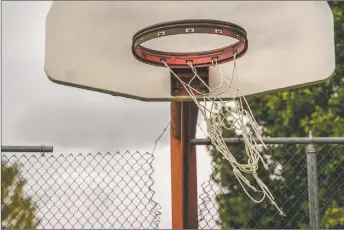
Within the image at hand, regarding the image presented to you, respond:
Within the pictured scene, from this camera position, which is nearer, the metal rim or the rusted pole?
the metal rim

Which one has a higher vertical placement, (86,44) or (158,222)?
(86,44)

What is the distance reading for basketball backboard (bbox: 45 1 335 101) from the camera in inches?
85.4

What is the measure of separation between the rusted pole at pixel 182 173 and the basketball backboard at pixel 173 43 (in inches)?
7.5

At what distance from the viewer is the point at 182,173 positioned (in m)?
2.48

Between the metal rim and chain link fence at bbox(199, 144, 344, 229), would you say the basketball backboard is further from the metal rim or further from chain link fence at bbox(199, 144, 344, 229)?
chain link fence at bbox(199, 144, 344, 229)

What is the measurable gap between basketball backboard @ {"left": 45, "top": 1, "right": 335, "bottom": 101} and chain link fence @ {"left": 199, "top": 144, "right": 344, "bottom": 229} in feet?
1.39

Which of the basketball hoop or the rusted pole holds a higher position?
the basketball hoop

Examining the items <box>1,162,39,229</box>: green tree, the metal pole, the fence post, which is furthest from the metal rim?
<box>1,162,39,229</box>: green tree

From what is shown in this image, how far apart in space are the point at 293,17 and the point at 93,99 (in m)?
1.63

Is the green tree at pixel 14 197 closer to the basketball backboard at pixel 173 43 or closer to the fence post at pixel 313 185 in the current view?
the basketball backboard at pixel 173 43

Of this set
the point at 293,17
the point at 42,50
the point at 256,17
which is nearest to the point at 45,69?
the point at 42,50

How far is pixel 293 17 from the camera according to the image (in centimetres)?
225

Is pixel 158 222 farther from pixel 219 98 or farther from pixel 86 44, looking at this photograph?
pixel 86 44

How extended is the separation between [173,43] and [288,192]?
112 inches
